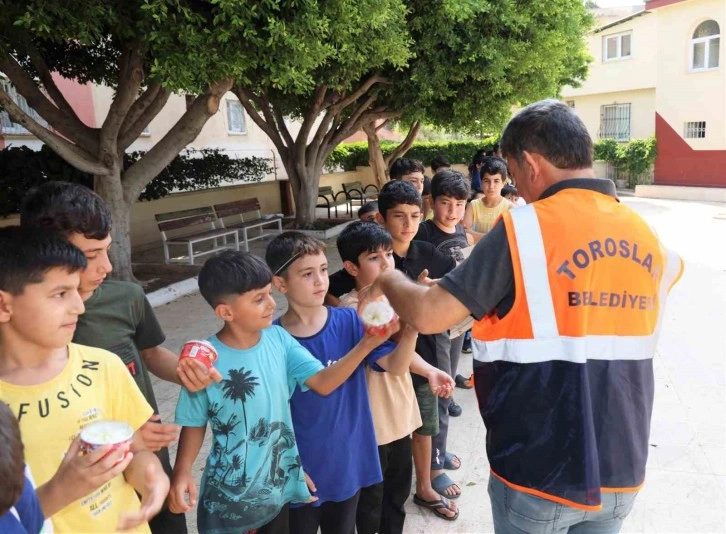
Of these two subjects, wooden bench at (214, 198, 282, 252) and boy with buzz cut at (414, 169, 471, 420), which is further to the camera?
wooden bench at (214, 198, 282, 252)

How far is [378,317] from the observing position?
5.77 ft

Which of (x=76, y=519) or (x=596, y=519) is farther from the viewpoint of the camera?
(x=596, y=519)

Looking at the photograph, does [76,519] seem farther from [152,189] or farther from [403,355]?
[152,189]

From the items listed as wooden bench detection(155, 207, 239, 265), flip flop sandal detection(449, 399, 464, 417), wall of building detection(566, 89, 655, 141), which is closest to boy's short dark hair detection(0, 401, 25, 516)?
flip flop sandal detection(449, 399, 464, 417)

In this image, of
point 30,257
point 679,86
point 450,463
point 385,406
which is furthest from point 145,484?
point 679,86

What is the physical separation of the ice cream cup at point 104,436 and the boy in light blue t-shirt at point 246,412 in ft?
1.77

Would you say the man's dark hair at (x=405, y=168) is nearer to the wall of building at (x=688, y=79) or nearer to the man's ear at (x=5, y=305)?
the man's ear at (x=5, y=305)

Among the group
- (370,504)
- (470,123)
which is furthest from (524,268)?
(470,123)

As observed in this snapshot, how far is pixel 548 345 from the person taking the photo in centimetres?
148

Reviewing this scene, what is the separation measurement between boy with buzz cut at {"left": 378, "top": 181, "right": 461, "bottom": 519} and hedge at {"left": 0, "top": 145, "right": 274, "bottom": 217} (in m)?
6.07

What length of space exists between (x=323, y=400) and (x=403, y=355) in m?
0.34

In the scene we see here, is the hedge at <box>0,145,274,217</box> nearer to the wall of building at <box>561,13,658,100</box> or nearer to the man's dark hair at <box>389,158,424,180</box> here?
the man's dark hair at <box>389,158,424,180</box>

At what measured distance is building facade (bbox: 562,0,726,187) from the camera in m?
19.0

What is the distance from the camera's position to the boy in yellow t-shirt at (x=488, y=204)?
475 centimetres
